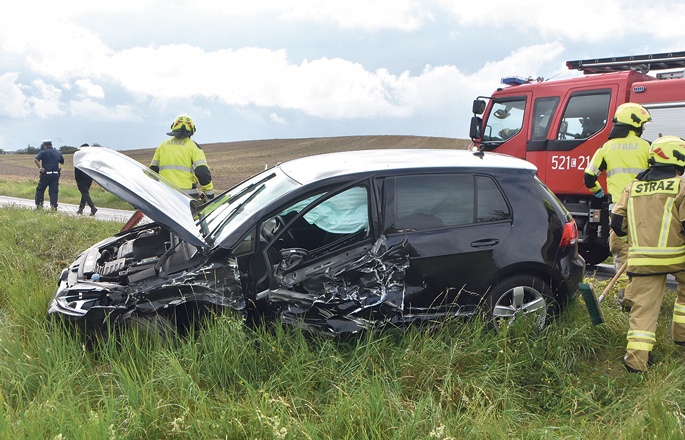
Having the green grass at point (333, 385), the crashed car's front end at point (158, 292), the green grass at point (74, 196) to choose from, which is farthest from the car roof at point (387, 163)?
the green grass at point (74, 196)

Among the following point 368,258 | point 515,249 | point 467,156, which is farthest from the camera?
point 467,156

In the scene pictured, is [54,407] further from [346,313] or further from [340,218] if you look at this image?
[340,218]

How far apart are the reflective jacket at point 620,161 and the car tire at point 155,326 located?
4.99 metres

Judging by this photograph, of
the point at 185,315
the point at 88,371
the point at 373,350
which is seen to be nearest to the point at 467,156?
the point at 373,350

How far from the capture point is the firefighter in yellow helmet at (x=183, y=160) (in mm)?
6434

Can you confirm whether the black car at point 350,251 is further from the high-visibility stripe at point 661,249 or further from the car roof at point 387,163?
the high-visibility stripe at point 661,249

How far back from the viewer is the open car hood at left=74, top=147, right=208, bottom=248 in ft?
10.1

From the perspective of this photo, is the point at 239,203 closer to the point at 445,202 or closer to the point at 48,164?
the point at 445,202

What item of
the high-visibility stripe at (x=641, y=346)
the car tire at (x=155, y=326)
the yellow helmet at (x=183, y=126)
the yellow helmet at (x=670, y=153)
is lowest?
the high-visibility stripe at (x=641, y=346)

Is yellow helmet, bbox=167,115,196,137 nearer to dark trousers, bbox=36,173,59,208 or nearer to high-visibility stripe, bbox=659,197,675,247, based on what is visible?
high-visibility stripe, bbox=659,197,675,247

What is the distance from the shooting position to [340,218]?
387 centimetres

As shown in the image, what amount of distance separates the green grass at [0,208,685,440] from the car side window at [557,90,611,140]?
12.8ft

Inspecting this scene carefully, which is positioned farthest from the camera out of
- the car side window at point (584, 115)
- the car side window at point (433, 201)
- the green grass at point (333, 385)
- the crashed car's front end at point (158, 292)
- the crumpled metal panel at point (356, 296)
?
the car side window at point (584, 115)

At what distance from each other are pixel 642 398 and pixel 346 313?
1948 mm
